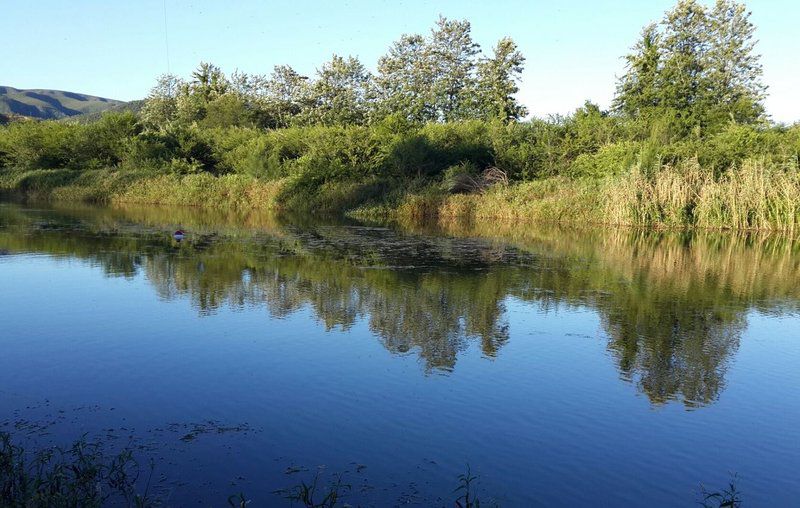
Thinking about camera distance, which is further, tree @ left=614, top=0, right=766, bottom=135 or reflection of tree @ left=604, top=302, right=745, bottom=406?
tree @ left=614, top=0, right=766, bottom=135

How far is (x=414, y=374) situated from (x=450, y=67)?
57.7 metres

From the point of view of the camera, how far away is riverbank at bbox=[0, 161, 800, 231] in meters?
27.0

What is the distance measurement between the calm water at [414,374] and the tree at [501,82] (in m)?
39.9

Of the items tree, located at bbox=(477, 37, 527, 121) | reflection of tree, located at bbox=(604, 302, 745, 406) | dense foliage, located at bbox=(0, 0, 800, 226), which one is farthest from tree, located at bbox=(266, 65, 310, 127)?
reflection of tree, located at bbox=(604, 302, 745, 406)

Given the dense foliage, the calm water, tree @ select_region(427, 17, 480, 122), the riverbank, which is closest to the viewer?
the calm water

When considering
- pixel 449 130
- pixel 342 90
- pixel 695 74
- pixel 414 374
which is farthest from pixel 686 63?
pixel 414 374

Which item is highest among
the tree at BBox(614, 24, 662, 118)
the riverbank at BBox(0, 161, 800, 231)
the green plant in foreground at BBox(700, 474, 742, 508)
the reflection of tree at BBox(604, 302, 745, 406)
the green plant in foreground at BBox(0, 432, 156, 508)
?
the tree at BBox(614, 24, 662, 118)

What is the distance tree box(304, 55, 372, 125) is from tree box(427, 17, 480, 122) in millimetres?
7022

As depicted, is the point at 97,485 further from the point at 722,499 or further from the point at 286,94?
the point at 286,94

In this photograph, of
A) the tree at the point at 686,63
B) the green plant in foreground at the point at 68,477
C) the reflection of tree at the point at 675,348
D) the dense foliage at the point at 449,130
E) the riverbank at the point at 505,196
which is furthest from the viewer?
the tree at the point at 686,63

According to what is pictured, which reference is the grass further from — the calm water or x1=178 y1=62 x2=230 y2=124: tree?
x1=178 y1=62 x2=230 y2=124: tree

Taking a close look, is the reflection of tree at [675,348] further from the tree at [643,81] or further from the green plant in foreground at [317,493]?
the tree at [643,81]

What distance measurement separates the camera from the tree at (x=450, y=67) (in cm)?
6112

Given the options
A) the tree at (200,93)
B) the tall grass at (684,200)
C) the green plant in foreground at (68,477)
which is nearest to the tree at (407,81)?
the tree at (200,93)
